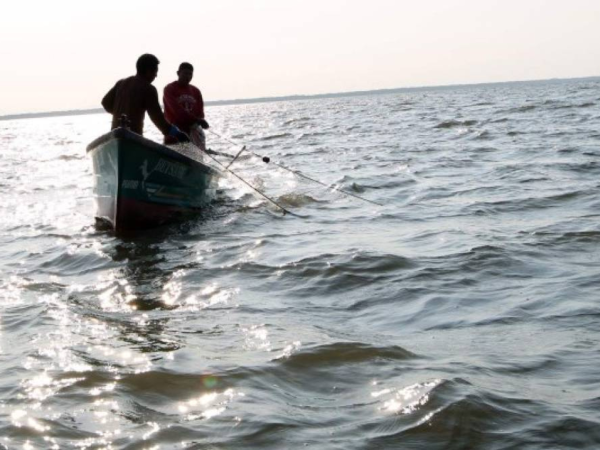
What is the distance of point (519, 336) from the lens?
5.00 m

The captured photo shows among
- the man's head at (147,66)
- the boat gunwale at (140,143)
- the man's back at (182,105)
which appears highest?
the man's head at (147,66)

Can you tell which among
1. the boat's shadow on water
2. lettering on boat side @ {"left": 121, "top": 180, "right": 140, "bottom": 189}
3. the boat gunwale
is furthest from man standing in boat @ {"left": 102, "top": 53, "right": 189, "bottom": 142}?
the boat's shadow on water

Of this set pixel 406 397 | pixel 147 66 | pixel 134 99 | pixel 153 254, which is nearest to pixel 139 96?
pixel 134 99

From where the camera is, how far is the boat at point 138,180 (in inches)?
359

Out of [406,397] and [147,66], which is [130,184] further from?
[406,397]

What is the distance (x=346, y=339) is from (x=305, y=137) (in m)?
24.0

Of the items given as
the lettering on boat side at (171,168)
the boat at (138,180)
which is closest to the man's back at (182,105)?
the boat at (138,180)

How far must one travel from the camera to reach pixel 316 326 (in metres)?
5.41

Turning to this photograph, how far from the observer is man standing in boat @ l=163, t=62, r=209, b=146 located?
11.9 m

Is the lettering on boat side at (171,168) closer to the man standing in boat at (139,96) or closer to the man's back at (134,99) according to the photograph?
the man standing in boat at (139,96)

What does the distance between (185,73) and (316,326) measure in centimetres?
732

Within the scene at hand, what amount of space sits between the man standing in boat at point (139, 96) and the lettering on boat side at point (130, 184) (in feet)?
2.29

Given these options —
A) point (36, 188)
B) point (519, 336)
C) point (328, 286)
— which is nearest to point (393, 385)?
point (519, 336)

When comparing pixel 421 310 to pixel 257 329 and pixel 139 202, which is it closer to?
pixel 257 329
